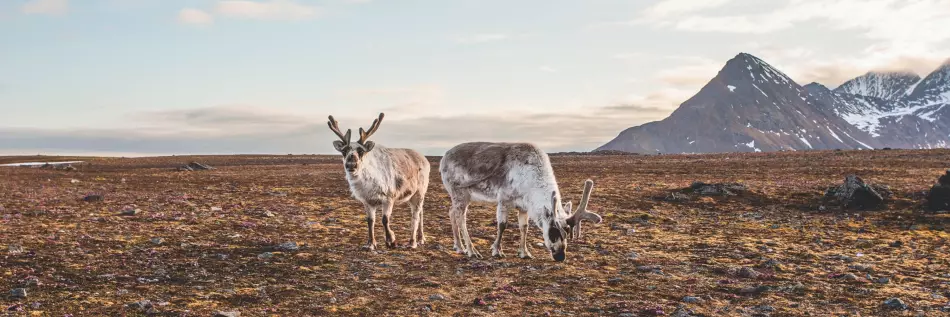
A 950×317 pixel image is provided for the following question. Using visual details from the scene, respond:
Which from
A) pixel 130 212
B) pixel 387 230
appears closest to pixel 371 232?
pixel 387 230

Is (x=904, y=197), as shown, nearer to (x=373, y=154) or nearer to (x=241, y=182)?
(x=373, y=154)

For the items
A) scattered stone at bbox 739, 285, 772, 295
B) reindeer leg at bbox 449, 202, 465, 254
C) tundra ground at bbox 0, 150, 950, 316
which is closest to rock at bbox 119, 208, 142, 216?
tundra ground at bbox 0, 150, 950, 316

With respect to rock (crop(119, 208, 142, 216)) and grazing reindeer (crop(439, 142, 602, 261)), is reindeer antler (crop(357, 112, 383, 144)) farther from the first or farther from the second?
rock (crop(119, 208, 142, 216))

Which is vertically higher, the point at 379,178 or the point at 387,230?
the point at 379,178

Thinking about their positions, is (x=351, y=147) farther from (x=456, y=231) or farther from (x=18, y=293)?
(x=18, y=293)

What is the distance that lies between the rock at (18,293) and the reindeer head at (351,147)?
7.48 meters

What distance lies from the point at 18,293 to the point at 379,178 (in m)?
8.52

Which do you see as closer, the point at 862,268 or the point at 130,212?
the point at 862,268

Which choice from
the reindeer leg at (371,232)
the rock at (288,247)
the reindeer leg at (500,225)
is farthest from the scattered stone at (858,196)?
the rock at (288,247)

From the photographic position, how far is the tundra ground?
11.7 metres

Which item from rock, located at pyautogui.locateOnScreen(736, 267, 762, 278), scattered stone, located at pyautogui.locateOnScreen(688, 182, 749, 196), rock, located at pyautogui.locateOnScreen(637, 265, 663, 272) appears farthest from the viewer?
scattered stone, located at pyautogui.locateOnScreen(688, 182, 749, 196)

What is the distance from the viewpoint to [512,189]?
16266 mm

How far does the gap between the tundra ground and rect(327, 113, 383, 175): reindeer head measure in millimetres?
2313

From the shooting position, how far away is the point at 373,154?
1808 cm
